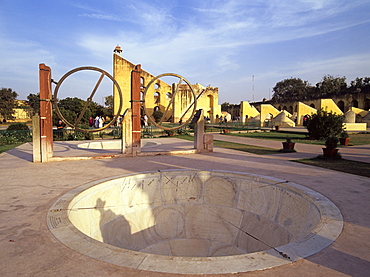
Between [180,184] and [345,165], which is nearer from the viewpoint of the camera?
[180,184]

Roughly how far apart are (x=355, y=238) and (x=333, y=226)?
28cm

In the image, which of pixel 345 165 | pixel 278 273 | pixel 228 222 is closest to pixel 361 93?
pixel 345 165

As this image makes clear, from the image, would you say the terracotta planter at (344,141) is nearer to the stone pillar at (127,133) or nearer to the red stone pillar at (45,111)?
the stone pillar at (127,133)

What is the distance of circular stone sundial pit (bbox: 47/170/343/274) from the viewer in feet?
11.6

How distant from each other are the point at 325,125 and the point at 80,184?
1438cm

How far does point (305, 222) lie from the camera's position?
3803mm

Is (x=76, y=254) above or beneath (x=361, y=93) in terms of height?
beneath

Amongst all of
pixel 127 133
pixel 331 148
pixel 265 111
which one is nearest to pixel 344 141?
pixel 331 148

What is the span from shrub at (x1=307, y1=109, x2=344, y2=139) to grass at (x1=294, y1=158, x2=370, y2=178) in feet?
24.6

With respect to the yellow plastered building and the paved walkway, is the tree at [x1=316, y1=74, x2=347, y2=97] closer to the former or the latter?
the yellow plastered building

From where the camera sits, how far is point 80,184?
15.8 ft

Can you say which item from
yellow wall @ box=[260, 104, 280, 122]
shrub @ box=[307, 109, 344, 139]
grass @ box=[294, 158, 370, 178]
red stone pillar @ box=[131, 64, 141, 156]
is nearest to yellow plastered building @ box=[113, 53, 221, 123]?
yellow wall @ box=[260, 104, 280, 122]

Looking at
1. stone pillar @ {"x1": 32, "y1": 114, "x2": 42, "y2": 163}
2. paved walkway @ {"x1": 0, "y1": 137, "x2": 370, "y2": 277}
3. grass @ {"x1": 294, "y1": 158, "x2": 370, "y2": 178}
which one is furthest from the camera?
stone pillar @ {"x1": 32, "y1": 114, "x2": 42, "y2": 163}

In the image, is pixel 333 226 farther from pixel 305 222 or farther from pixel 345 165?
pixel 345 165
